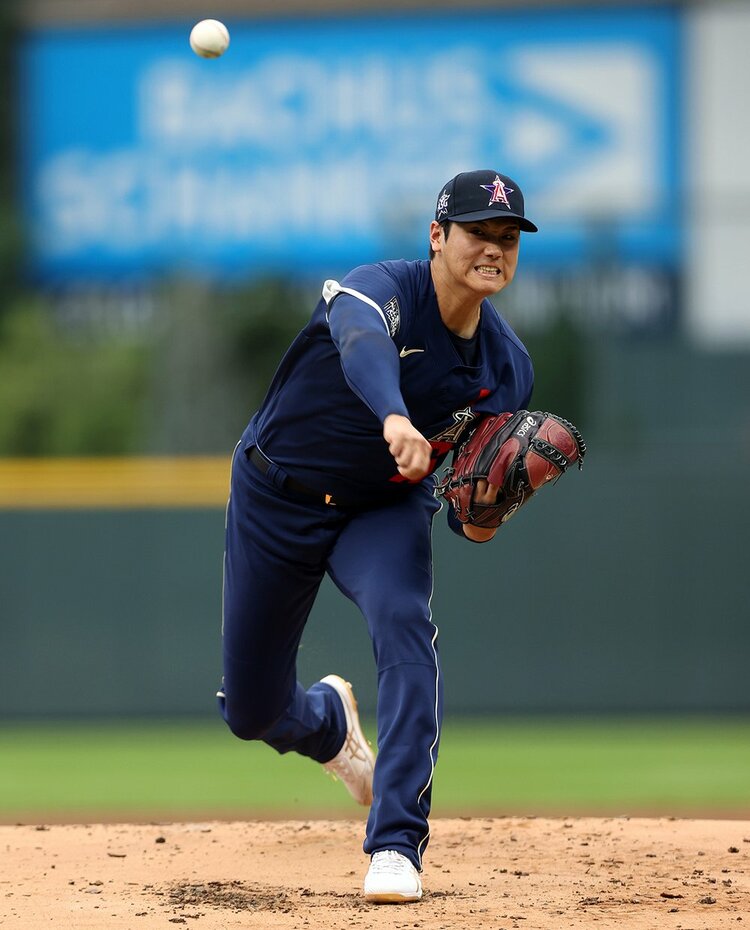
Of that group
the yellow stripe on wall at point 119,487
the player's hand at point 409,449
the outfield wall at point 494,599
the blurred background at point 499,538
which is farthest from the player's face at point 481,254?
the yellow stripe on wall at point 119,487

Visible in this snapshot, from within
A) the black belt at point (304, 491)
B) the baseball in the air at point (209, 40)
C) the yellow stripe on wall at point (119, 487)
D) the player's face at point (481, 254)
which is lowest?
the yellow stripe on wall at point (119, 487)

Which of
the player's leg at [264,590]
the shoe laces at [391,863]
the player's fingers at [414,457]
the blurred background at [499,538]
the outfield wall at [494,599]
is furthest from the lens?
the outfield wall at [494,599]

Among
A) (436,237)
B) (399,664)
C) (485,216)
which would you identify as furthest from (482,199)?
(399,664)

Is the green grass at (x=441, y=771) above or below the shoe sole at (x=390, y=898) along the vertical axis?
below

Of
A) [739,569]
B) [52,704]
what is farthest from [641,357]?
[52,704]

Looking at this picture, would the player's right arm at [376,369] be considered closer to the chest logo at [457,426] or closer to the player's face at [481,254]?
the player's face at [481,254]

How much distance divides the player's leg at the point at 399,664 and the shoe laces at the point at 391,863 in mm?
12

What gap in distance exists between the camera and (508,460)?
4000 mm

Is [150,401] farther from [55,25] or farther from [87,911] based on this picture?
[55,25]

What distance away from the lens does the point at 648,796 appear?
6.78 meters

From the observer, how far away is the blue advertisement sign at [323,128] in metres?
14.6

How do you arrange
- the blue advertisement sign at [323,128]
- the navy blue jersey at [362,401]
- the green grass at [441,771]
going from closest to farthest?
the navy blue jersey at [362,401] < the green grass at [441,771] < the blue advertisement sign at [323,128]

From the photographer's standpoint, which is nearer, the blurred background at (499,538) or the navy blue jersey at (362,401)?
the navy blue jersey at (362,401)

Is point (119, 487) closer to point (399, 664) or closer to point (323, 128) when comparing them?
point (399, 664)
